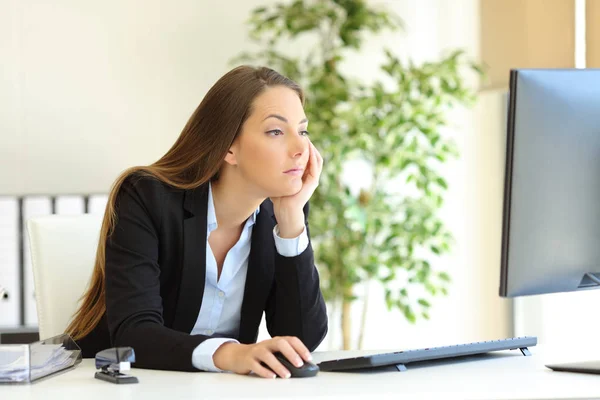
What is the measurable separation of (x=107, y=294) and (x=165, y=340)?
0.76 ft

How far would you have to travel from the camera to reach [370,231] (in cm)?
379

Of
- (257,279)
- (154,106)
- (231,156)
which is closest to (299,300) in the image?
(257,279)

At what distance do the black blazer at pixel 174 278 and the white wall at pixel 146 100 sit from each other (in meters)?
2.12

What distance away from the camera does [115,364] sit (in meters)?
1.32

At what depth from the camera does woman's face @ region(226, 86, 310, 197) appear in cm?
175

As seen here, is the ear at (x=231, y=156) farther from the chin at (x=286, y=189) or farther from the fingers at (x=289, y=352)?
the fingers at (x=289, y=352)

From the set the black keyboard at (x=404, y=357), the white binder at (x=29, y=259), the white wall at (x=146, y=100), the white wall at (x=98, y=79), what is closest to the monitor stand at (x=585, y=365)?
the black keyboard at (x=404, y=357)

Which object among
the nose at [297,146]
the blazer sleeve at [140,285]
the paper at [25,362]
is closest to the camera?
the paper at [25,362]

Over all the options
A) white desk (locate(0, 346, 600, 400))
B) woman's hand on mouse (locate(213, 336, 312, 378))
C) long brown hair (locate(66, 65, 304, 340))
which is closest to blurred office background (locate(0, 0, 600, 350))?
long brown hair (locate(66, 65, 304, 340))

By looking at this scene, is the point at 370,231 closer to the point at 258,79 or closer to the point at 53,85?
the point at 53,85

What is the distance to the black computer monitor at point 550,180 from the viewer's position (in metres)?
1.33

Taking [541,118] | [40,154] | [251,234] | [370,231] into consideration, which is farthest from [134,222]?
[40,154]

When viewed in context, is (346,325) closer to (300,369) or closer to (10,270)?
(10,270)

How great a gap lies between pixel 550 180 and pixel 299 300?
26.9 inches
